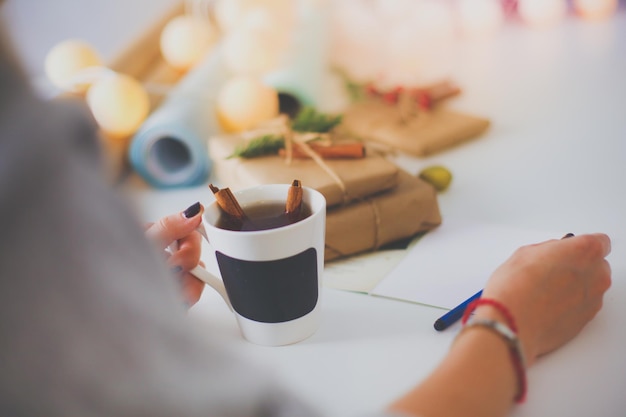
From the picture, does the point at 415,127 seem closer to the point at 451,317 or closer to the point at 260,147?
the point at 260,147

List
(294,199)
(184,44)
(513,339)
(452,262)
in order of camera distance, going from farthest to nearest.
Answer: (184,44)
(452,262)
(294,199)
(513,339)

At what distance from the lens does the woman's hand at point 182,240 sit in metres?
0.60

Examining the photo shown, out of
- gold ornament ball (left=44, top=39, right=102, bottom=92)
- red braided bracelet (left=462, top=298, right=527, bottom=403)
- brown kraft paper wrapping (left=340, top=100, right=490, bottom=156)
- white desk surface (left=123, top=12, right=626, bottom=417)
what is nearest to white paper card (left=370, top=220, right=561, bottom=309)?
white desk surface (left=123, top=12, right=626, bottom=417)

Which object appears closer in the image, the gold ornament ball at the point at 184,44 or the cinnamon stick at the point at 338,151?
the cinnamon stick at the point at 338,151

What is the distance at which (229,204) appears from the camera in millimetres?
569

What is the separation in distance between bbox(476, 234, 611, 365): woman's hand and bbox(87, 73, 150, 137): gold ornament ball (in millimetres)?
615

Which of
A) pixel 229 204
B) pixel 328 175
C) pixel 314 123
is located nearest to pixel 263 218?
pixel 229 204

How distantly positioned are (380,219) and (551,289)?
0.23m

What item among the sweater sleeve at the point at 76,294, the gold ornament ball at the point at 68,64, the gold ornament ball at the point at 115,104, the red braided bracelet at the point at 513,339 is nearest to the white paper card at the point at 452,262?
the red braided bracelet at the point at 513,339

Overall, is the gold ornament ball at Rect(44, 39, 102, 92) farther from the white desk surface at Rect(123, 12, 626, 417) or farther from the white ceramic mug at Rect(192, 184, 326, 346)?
the white ceramic mug at Rect(192, 184, 326, 346)

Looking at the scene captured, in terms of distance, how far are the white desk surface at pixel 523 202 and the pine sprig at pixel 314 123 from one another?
0.15 m

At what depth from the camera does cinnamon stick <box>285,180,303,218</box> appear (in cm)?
57

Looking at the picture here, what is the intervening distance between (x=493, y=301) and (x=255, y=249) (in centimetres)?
18

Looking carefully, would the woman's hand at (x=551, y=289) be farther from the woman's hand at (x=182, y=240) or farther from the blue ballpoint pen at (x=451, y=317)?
the woman's hand at (x=182, y=240)
